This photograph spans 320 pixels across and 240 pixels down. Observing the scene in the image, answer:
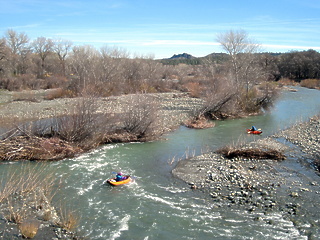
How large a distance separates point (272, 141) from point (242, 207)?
9326 millimetres

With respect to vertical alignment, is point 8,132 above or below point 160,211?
above

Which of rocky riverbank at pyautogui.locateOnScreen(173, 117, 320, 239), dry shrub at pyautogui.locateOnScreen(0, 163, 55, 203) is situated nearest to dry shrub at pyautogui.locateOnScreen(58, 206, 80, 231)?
dry shrub at pyautogui.locateOnScreen(0, 163, 55, 203)

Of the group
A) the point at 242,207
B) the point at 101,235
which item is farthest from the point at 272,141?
the point at 101,235

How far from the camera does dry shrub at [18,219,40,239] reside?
7985 mm

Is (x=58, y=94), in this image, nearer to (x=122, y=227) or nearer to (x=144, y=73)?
(x=144, y=73)

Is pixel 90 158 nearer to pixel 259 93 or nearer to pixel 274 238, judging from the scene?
pixel 274 238

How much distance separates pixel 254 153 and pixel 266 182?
3.23 m

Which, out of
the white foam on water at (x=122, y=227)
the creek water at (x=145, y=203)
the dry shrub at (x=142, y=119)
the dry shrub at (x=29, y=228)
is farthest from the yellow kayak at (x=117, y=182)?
the dry shrub at (x=142, y=119)

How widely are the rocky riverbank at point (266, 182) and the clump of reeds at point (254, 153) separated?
387 mm

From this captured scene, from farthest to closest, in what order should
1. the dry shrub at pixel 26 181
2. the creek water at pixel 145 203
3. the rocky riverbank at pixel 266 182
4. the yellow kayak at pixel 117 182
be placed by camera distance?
1. the yellow kayak at pixel 117 182
2. the dry shrub at pixel 26 181
3. the rocky riverbank at pixel 266 182
4. the creek water at pixel 145 203

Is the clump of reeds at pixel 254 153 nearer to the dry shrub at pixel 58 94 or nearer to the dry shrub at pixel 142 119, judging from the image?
the dry shrub at pixel 142 119

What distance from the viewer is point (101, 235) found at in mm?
8203

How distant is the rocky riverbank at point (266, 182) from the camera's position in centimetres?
950

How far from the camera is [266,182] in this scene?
38.3ft
